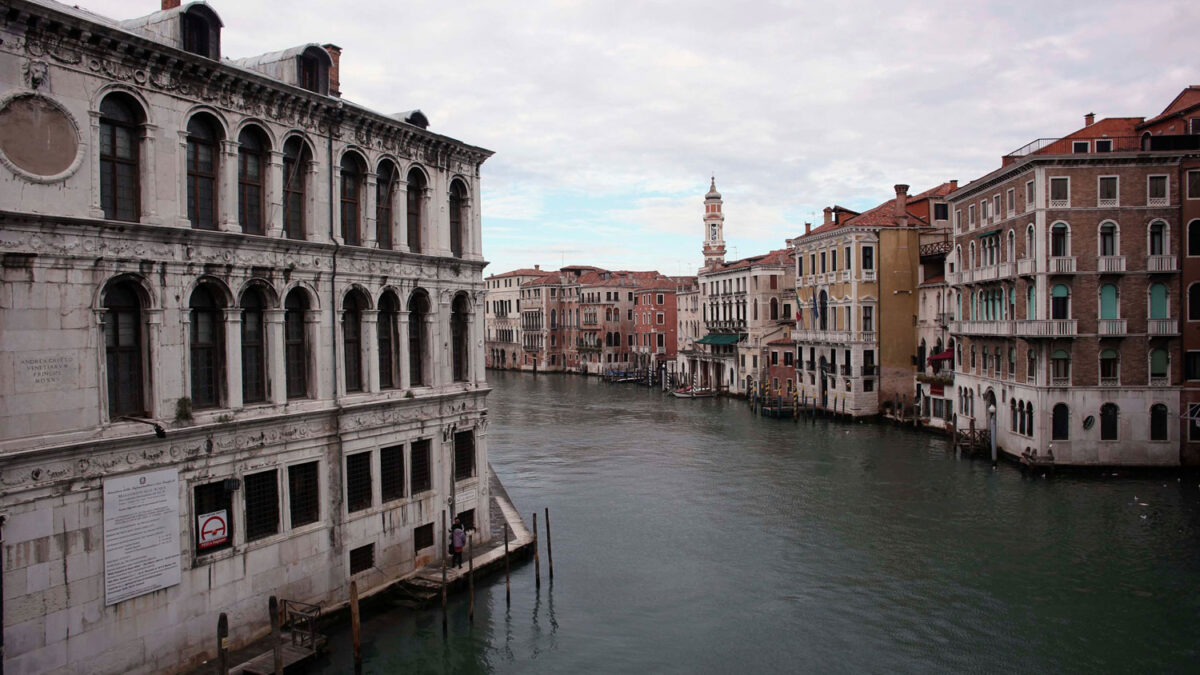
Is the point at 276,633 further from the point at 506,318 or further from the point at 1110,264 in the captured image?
the point at 506,318

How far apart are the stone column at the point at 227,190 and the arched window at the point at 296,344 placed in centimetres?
171

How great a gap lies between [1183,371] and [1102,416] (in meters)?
2.88

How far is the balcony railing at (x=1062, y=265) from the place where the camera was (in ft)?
86.9

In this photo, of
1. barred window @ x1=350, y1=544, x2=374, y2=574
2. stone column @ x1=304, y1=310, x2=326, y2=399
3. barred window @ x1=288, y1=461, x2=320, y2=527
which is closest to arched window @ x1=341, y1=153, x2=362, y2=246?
stone column @ x1=304, y1=310, x2=326, y2=399

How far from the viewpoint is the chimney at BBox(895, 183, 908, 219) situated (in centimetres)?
4203

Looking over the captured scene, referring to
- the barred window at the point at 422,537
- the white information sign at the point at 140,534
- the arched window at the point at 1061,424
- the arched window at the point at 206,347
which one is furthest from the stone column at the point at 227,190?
the arched window at the point at 1061,424

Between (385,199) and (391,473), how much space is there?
208 inches

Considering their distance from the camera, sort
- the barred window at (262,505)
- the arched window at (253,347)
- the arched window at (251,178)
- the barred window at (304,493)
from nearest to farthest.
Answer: the barred window at (262,505)
the arched window at (251,178)
the arched window at (253,347)
the barred window at (304,493)

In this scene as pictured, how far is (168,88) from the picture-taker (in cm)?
1183

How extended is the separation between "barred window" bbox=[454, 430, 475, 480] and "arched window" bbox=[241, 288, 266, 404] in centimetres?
485

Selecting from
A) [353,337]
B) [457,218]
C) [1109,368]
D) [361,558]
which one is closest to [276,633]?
[361,558]

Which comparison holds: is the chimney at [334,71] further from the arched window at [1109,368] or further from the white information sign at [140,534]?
the arched window at [1109,368]

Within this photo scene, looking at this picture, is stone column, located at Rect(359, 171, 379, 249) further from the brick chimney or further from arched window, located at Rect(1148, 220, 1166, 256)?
the brick chimney

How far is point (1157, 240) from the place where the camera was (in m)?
26.5
